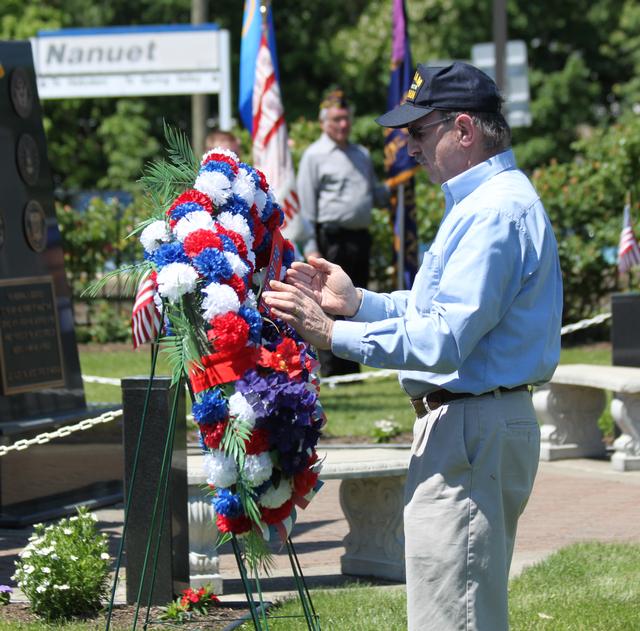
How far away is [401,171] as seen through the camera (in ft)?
45.2

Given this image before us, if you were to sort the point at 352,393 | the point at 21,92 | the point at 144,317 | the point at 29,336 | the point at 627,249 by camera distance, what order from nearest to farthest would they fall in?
1. the point at 144,317
2. the point at 29,336
3. the point at 21,92
4. the point at 627,249
5. the point at 352,393

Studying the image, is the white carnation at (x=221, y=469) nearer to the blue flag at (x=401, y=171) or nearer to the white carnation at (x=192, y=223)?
the white carnation at (x=192, y=223)

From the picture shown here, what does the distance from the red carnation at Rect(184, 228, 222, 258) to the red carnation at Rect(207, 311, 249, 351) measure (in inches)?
8.7

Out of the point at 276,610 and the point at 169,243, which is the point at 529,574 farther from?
the point at 169,243

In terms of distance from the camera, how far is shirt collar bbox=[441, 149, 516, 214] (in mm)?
3686

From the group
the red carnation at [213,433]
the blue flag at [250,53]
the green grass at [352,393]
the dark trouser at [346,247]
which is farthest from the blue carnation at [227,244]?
the blue flag at [250,53]

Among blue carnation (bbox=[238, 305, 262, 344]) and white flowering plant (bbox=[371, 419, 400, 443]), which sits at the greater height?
blue carnation (bbox=[238, 305, 262, 344])

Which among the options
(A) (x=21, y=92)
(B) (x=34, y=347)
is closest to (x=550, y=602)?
(B) (x=34, y=347)

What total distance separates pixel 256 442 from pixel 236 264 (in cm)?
55

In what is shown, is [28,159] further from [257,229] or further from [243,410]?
[243,410]

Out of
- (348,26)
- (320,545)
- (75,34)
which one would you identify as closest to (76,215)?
(75,34)

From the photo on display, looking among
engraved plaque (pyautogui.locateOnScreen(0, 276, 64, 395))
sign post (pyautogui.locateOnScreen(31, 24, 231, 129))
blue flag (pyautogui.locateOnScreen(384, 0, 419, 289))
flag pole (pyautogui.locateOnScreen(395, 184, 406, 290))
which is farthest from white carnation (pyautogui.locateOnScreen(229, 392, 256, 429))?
sign post (pyautogui.locateOnScreen(31, 24, 231, 129))

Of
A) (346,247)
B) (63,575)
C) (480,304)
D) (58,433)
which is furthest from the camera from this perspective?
(346,247)

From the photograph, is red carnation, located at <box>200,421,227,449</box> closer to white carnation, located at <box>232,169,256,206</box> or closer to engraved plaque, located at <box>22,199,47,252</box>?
white carnation, located at <box>232,169,256,206</box>
